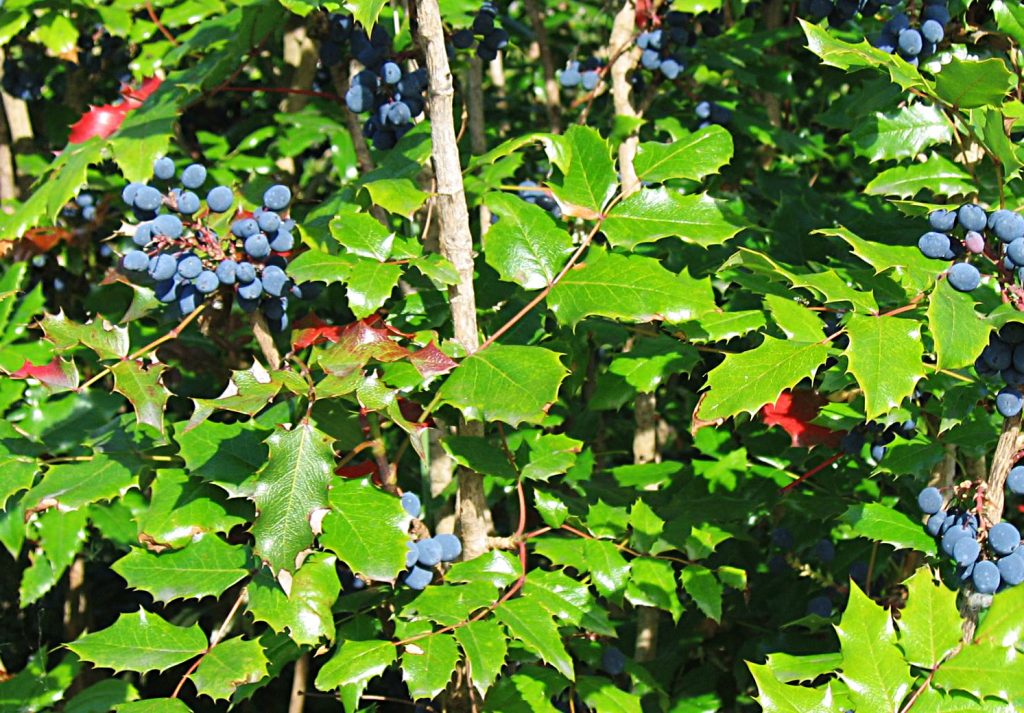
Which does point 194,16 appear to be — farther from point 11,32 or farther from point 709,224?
point 709,224

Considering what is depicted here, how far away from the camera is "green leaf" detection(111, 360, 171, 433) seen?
1.38 meters

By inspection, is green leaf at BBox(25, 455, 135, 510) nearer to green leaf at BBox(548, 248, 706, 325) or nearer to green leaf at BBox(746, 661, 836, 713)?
green leaf at BBox(548, 248, 706, 325)

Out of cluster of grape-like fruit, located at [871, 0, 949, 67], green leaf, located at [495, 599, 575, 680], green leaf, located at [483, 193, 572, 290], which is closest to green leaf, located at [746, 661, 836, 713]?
green leaf, located at [495, 599, 575, 680]

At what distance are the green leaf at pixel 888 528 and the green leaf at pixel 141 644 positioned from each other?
2.79 ft

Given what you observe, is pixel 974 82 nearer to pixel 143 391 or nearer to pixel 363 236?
pixel 363 236

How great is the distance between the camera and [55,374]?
153cm

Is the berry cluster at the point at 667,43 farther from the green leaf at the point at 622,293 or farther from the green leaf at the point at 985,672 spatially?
the green leaf at the point at 985,672

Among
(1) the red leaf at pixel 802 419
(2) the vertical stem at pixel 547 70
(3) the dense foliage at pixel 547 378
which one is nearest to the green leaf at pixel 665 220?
(3) the dense foliage at pixel 547 378

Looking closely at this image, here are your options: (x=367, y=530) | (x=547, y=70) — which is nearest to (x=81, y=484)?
(x=367, y=530)

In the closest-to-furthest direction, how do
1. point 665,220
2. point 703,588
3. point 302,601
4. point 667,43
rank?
point 302,601 → point 665,220 → point 703,588 → point 667,43

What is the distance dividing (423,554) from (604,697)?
35 cm

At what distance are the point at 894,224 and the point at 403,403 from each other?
82 centimetres

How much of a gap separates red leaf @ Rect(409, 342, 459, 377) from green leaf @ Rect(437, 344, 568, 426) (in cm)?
3

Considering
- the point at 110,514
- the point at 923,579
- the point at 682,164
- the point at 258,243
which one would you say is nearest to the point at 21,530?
the point at 110,514
